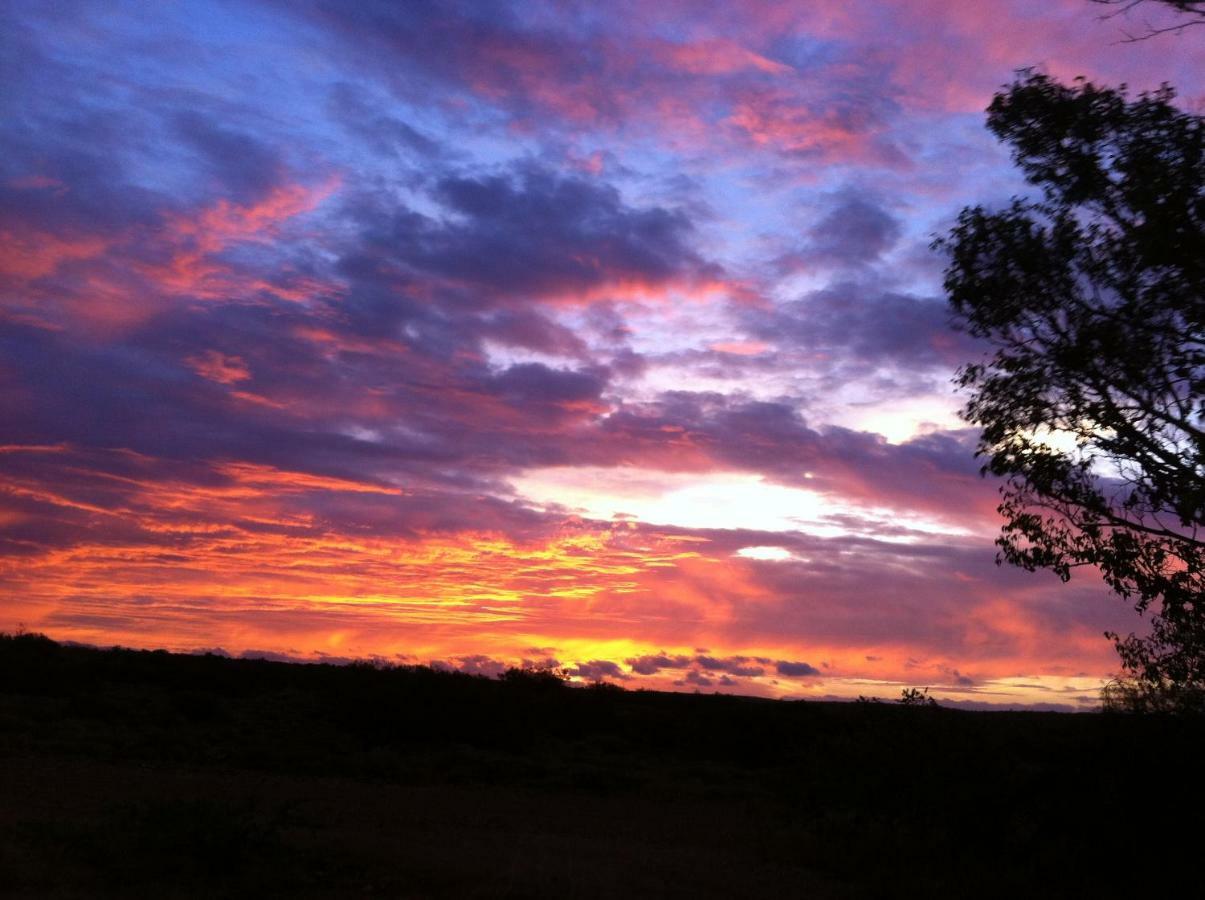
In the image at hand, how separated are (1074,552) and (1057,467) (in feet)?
4.47

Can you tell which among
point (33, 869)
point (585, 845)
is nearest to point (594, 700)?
point (585, 845)

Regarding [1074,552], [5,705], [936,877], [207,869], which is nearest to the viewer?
[207,869]

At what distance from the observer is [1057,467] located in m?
14.3

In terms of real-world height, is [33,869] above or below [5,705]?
below

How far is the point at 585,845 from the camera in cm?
1412

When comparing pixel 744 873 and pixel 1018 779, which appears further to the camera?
pixel 1018 779

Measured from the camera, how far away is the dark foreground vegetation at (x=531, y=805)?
11.1m

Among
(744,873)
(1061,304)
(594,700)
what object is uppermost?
(1061,304)

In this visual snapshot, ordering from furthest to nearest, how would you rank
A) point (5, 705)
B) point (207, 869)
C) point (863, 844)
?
point (5, 705)
point (863, 844)
point (207, 869)

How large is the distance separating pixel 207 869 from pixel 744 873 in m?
6.24

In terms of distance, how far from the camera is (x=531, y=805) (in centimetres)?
2014

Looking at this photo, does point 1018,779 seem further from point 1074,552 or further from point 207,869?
point 207,869

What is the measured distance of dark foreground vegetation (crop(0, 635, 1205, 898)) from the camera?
11133mm

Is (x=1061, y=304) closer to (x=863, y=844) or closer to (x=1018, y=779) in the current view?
(x=1018, y=779)
